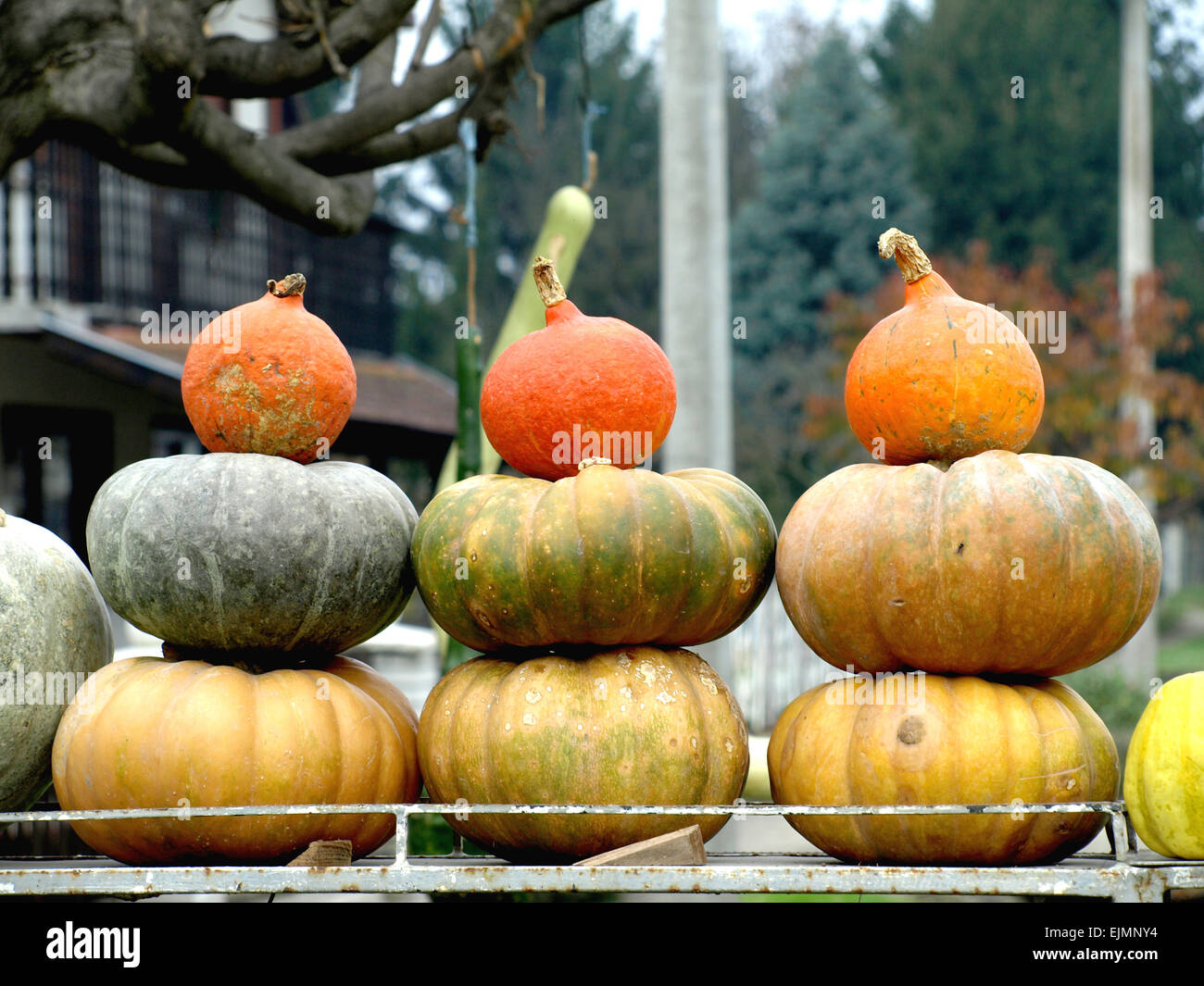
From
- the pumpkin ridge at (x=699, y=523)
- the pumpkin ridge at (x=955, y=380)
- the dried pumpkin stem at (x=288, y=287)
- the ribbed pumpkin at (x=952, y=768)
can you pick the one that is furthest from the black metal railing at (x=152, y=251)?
the ribbed pumpkin at (x=952, y=768)

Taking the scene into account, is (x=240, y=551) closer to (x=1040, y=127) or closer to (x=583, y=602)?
(x=583, y=602)

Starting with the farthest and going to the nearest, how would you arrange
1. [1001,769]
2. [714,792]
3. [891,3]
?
[891,3], [714,792], [1001,769]

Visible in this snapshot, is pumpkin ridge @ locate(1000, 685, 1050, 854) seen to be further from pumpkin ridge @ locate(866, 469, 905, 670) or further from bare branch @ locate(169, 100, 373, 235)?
bare branch @ locate(169, 100, 373, 235)

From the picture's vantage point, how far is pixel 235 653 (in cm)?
287

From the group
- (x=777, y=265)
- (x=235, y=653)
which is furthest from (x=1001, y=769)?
(x=777, y=265)

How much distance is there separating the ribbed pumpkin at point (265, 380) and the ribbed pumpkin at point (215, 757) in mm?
501

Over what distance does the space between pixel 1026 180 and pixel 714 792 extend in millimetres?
25505

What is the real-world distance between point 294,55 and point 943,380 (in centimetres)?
267

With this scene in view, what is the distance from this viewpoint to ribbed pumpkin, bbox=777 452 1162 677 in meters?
2.55

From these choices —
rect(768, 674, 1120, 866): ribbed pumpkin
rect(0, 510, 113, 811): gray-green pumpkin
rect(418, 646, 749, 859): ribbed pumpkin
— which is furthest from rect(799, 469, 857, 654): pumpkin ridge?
rect(0, 510, 113, 811): gray-green pumpkin

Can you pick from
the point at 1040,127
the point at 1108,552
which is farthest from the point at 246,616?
the point at 1040,127

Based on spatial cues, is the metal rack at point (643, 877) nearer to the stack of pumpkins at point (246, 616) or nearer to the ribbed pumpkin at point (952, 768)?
the ribbed pumpkin at point (952, 768)

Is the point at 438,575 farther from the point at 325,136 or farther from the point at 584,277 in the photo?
the point at 584,277

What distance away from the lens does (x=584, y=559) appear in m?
2.62
